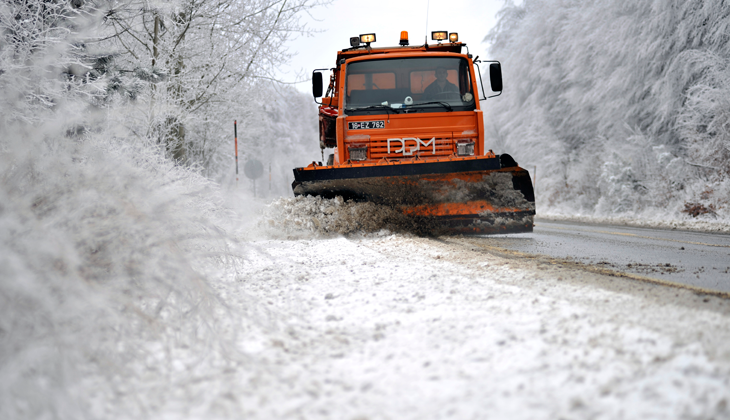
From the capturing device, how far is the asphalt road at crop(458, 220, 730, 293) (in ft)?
12.1

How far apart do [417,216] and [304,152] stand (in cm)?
4701

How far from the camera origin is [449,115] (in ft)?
22.7

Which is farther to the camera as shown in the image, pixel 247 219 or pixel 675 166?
pixel 675 166

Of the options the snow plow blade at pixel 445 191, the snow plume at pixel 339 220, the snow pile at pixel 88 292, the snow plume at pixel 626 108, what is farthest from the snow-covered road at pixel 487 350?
the snow plume at pixel 626 108

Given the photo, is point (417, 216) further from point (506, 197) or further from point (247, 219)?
point (247, 219)

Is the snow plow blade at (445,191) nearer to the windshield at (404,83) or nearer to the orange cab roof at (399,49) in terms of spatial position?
the windshield at (404,83)

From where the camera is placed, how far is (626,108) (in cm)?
1517

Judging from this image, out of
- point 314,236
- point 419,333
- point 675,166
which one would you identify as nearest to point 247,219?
point 314,236

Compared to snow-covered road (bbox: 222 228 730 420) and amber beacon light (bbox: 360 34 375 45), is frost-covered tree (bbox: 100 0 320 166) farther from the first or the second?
snow-covered road (bbox: 222 228 730 420)

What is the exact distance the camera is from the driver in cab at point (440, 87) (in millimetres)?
7152

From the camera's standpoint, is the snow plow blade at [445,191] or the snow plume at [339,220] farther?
the snow plume at [339,220]

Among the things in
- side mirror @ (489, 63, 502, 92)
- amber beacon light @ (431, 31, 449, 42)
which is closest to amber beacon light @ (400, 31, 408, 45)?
amber beacon light @ (431, 31, 449, 42)

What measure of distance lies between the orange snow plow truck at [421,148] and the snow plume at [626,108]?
7.33 meters

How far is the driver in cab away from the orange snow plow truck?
0.02 meters
